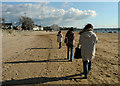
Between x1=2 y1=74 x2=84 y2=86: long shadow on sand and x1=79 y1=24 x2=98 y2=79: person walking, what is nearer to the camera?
x1=2 y1=74 x2=84 y2=86: long shadow on sand

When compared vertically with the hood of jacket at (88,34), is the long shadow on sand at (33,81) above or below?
below

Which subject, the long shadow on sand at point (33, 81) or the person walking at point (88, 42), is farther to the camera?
the person walking at point (88, 42)

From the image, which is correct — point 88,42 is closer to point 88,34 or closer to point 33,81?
point 88,34

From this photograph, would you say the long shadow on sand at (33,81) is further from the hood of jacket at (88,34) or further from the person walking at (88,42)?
the hood of jacket at (88,34)

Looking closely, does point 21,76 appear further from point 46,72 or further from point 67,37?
point 67,37

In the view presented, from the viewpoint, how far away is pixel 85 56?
3.76 m

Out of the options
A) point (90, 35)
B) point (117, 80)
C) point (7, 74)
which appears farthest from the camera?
point (7, 74)

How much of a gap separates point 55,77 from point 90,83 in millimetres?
Answer: 1339

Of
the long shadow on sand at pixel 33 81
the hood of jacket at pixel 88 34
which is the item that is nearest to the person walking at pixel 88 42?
the hood of jacket at pixel 88 34

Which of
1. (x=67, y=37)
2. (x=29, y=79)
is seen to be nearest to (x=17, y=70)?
(x=29, y=79)

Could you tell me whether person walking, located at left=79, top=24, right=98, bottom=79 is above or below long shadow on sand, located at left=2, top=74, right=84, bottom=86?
above

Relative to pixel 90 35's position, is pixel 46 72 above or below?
below

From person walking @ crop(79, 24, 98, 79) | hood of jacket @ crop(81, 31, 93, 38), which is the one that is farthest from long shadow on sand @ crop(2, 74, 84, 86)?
hood of jacket @ crop(81, 31, 93, 38)

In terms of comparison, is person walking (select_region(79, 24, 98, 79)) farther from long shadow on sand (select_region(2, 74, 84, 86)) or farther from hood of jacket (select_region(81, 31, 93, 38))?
long shadow on sand (select_region(2, 74, 84, 86))
